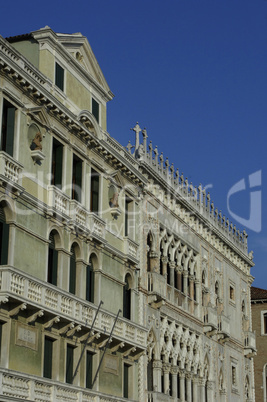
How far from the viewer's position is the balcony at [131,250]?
30.9 m

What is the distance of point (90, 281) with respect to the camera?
2827 centimetres

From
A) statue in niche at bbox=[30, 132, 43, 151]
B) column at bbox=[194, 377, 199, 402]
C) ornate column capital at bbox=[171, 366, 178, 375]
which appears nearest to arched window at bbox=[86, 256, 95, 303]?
statue in niche at bbox=[30, 132, 43, 151]

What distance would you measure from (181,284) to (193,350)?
3171 mm

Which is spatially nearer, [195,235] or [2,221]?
[2,221]

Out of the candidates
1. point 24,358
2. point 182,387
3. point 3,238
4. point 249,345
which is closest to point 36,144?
point 3,238

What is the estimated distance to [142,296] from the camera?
32031 mm

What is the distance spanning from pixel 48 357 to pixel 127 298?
6868mm

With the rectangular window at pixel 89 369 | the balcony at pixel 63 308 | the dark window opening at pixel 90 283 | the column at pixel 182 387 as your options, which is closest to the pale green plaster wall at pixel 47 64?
the dark window opening at pixel 90 283

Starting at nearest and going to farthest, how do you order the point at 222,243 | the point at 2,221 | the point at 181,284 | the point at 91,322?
the point at 2,221 < the point at 91,322 < the point at 181,284 < the point at 222,243

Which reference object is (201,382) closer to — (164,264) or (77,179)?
(164,264)

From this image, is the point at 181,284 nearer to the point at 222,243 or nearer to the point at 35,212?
the point at 222,243

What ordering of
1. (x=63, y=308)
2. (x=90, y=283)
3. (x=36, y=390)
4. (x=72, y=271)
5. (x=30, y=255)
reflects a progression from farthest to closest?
(x=90, y=283)
(x=72, y=271)
(x=63, y=308)
(x=30, y=255)
(x=36, y=390)

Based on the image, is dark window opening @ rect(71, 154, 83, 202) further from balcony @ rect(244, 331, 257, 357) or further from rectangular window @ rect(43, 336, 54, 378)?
balcony @ rect(244, 331, 257, 357)

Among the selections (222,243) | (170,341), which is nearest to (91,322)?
(170,341)
